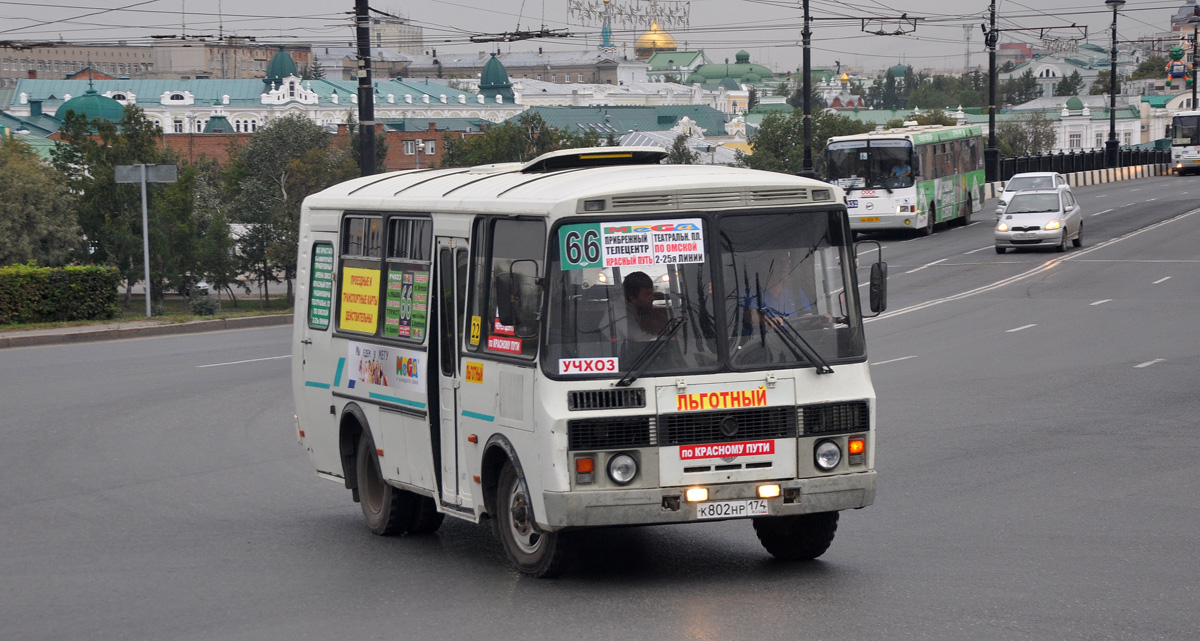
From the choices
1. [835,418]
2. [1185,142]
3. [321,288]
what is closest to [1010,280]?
[321,288]

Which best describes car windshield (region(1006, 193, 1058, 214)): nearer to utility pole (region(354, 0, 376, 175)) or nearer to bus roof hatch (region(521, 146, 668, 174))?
utility pole (region(354, 0, 376, 175))

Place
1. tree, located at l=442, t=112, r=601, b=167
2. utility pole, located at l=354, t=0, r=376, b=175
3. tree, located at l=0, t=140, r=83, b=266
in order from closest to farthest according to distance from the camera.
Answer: utility pole, located at l=354, t=0, r=376, b=175, tree, located at l=0, t=140, r=83, b=266, tree, located at l=442, t=112, r=601, b=167

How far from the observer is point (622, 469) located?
746cm

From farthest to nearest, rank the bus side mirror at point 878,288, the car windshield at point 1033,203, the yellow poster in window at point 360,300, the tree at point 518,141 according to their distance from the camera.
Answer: the tree at point 518,141 < the car windshield at point 1033,203 < the yellow poster in window at point 360,300 < the bus side mirror at point 878,288

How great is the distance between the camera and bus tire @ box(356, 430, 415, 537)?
31.3ft

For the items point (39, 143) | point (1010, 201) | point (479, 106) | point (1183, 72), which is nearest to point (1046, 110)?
point (479, 106)

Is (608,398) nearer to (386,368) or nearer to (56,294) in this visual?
(386,368)

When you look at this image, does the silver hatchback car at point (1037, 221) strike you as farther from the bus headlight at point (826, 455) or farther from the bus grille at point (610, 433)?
the bus grille at point (610, 433)

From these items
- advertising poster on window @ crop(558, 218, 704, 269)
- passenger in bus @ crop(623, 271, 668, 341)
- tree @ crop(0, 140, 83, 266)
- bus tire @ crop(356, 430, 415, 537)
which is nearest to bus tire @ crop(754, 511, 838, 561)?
passenger in bus @ crop(623, 271, 668, 341)

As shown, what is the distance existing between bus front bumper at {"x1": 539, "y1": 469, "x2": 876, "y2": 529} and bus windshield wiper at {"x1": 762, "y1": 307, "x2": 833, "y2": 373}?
1.97ft

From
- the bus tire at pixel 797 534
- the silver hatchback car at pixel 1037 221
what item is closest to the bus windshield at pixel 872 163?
the silver hatchback car at pixel 1037 221

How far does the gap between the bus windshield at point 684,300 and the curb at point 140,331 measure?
17431 mm

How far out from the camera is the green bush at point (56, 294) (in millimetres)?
24609

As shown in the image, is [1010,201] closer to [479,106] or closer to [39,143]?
[39,143]
